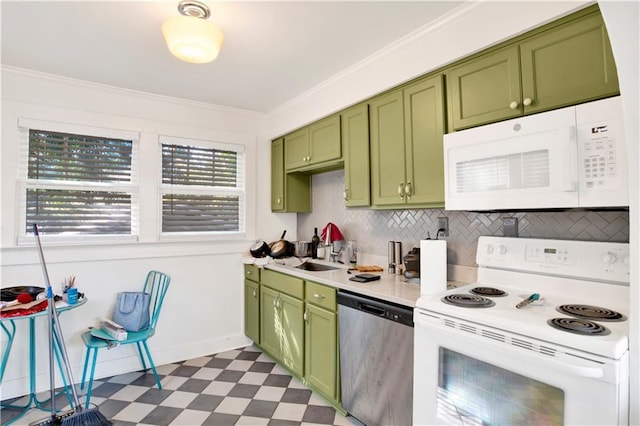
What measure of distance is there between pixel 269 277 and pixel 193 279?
2.65 ft

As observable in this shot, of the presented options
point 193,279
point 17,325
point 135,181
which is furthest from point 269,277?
point 17,325

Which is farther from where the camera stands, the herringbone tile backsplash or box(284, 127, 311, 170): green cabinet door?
box(284, 127, 311, 170): green cabinet door

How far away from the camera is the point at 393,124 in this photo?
7.40 ft

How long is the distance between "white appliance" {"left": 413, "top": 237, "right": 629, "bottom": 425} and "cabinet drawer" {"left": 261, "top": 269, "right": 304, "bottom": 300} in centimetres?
122

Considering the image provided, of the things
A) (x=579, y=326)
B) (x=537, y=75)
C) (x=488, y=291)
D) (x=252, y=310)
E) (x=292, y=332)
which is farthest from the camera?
(x=252, y=310)

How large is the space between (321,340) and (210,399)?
93 cm

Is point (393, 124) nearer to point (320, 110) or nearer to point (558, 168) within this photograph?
point (320, 110)

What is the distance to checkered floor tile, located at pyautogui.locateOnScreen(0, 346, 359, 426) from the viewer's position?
2.20 metres

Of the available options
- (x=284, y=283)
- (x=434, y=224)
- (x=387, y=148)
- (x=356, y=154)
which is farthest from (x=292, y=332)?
(x=387, y=148)

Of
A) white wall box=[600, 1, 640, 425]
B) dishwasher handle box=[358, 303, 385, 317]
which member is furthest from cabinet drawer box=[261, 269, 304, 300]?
white wall box=[600, 1, 640, 425]

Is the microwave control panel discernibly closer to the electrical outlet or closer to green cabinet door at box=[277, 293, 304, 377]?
the electrical outlet

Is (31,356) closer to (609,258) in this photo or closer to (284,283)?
(284,283)

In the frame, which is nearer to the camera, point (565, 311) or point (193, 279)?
point (565, 311)

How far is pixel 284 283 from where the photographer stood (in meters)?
2.82
